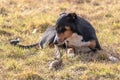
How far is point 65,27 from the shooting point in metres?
7.89

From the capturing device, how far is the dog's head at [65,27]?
7836mm

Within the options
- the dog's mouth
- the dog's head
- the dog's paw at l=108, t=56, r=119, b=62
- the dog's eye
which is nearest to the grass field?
the dog's paw at l=108, t=56, r=119, b=62

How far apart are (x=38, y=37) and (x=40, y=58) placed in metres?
2.02

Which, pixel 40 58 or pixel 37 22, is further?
pixel 37 22

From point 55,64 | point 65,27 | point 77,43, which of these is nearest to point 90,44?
point 77,43

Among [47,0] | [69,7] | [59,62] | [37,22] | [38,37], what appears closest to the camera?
[59,62]

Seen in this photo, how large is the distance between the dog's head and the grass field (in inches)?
14.7

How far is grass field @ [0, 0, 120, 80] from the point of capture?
22.5ft

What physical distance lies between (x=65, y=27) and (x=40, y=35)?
2.15 meters

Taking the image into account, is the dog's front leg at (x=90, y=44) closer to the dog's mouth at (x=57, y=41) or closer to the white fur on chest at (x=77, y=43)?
the white fur on chest at (x=77, y=43)

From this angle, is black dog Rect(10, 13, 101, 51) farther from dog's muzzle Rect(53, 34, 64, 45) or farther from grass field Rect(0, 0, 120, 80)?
grass field Rect(0, 0, 120, 80)

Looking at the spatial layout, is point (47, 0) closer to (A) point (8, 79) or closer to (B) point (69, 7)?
(B) point (69, 7)

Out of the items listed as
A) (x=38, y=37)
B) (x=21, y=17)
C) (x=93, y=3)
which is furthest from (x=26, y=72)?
(x=93, y=3)

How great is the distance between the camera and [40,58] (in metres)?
Result: 7.73
